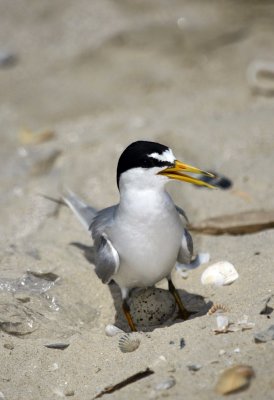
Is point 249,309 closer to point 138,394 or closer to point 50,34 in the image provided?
point 138,394

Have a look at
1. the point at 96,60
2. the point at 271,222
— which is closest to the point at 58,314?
the point at 271,222

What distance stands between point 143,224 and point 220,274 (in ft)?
2.44

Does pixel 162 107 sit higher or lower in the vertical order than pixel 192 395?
lower

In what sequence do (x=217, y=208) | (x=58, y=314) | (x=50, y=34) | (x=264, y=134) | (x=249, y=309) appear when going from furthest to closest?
(x=50, y=34), (x=264, y=134), (x=217, y=208), (x=58, y=314), (x=249, y=309)

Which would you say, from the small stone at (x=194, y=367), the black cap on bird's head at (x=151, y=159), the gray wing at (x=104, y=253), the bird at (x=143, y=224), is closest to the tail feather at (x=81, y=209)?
the gray wing at (x=104, y=253)

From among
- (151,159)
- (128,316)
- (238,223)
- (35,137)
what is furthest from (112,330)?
(35,137)

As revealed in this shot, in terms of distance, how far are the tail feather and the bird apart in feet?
2.68

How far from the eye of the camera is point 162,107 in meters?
7.38

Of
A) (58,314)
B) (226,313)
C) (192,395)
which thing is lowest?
(58,314)

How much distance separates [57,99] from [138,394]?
4884 millimetres

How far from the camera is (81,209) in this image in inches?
209

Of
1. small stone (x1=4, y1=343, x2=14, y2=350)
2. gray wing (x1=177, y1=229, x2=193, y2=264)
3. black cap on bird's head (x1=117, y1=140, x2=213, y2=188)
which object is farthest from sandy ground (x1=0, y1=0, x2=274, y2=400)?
black cap on bird's head (x1=117, y1=140, x2=213, y2=188)

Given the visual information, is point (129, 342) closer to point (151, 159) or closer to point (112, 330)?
point (112, 330)

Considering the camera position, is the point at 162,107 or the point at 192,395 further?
the point at 162,107
